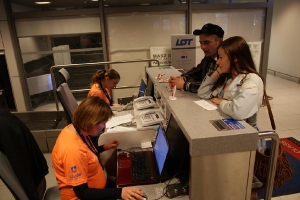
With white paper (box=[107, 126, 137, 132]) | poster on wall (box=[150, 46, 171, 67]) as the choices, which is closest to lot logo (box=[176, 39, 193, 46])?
poster on wall (box=[150, 46, 171, 67])

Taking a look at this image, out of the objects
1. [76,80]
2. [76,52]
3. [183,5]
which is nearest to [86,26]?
[76,52]

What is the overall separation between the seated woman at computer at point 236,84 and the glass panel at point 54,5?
3715 millimetres

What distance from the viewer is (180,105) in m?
1.46

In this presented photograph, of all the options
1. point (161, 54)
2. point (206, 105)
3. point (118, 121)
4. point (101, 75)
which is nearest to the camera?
point (206, 105)

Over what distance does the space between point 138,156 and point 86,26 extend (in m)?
3.61

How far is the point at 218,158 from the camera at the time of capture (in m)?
1.12

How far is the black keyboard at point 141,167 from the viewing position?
1486 millimetres

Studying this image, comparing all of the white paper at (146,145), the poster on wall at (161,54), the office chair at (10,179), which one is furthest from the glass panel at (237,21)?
the office chair at (10,179)

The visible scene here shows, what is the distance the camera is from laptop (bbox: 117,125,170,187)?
4.74 ft

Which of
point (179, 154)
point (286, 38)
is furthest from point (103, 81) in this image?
point (286, 38)

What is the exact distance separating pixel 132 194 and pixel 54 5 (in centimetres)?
432

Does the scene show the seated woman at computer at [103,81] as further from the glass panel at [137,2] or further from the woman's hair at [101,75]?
the glass panel at [137,2]

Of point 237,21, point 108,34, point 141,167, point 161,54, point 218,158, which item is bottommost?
point 141,167

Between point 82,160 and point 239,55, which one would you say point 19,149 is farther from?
point 239,55
